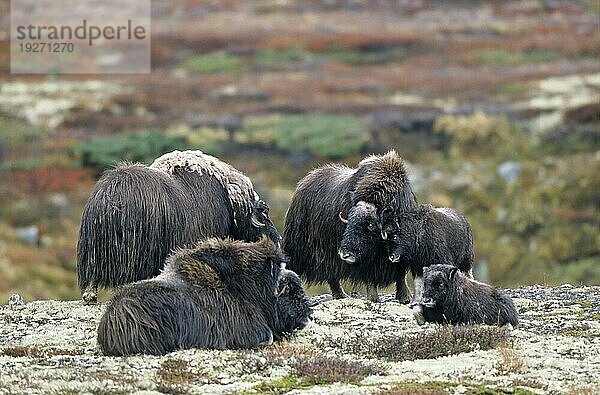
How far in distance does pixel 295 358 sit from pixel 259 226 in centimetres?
329

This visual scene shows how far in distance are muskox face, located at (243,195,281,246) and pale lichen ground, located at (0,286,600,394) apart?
1205 millimetres

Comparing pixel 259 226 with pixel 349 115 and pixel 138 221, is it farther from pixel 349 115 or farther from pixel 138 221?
pixel 349 115

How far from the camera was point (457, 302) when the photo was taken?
8922 mm

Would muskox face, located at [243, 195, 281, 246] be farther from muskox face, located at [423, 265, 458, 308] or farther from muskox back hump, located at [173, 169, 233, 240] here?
muskox face, located at [423, 265, 458, 308]

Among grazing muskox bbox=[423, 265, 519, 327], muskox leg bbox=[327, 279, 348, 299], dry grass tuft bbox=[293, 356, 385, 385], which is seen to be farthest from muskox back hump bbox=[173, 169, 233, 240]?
dry grass tuft bbox=[293, 356, 385, 385]

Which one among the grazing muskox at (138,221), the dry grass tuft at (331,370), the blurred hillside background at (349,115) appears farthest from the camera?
the blurred hillside background at (349,115)

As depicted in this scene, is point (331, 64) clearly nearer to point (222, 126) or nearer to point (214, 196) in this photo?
point (222, 126)

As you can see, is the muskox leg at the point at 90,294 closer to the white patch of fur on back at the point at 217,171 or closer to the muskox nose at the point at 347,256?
the white patch of fur on back at the point at 217,171

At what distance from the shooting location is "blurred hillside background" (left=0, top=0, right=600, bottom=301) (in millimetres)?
20922

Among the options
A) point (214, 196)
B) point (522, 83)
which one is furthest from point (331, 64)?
point (214, 196)

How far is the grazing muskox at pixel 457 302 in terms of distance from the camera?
891cm

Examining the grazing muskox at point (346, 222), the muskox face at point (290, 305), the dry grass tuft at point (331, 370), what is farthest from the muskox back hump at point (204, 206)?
the dry grass tuft at point (331, 370)

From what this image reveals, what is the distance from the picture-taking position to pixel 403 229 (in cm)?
986

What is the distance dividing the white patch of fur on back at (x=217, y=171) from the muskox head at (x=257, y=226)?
2.8 inches
